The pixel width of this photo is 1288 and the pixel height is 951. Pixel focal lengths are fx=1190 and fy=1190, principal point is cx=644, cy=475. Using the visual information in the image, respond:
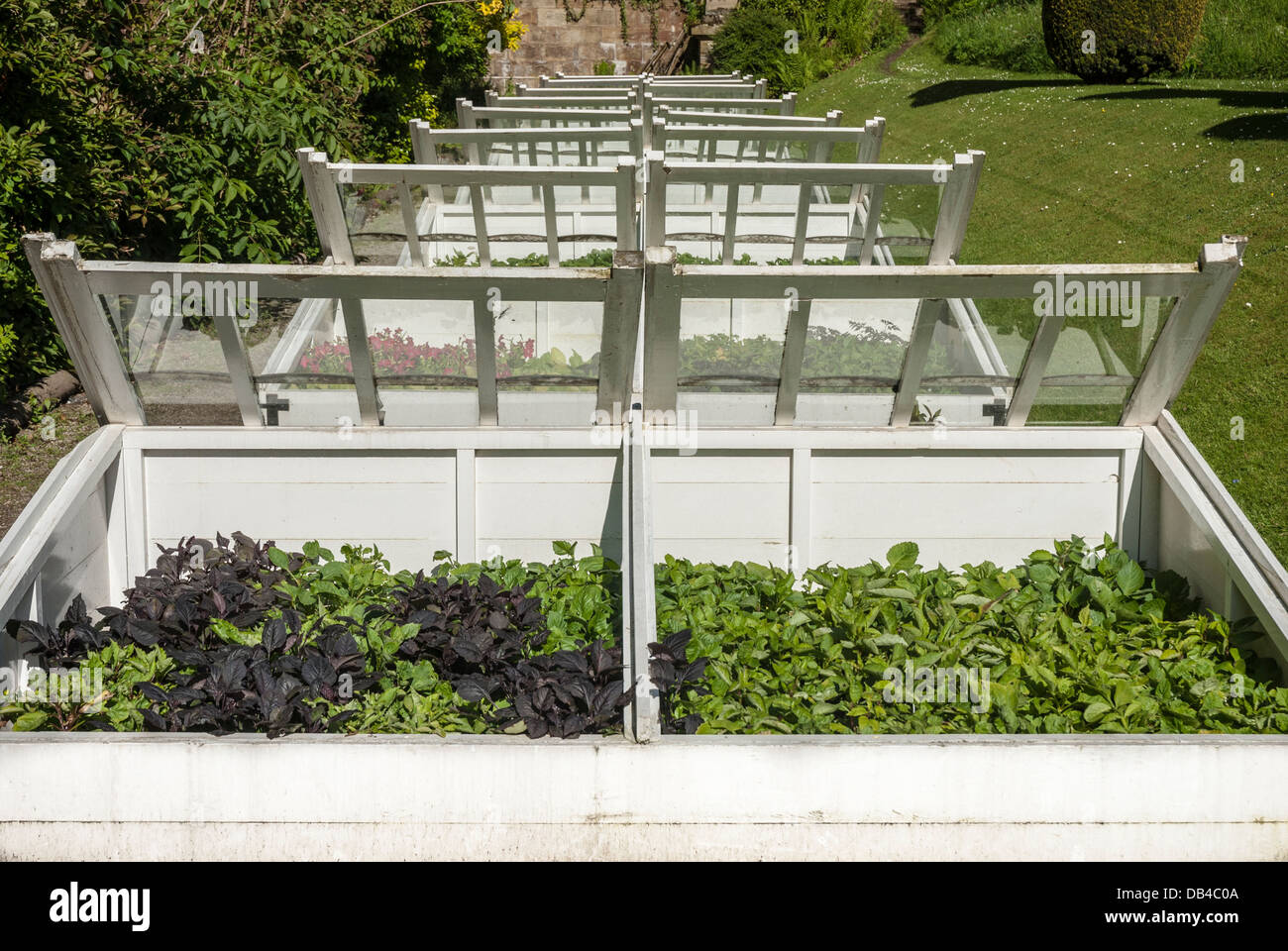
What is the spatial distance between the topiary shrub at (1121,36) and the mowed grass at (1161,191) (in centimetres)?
33

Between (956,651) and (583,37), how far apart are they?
57.1 feet

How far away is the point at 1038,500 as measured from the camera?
3775 millimetres

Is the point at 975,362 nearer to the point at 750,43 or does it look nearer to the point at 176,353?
the point at 176,353

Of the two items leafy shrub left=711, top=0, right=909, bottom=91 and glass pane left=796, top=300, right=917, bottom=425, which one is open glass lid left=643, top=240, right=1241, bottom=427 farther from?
leafy shrub left=711, top=0, right=909, bottom=91

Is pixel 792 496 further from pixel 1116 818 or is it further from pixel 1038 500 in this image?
pixel 1116 818

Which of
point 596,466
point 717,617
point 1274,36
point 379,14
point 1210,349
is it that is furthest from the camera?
point 1274,36

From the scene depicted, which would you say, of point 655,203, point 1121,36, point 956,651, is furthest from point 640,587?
point 1121,36

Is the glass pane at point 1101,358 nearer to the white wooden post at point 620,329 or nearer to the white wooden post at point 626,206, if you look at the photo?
the white wooden post at point 620,329

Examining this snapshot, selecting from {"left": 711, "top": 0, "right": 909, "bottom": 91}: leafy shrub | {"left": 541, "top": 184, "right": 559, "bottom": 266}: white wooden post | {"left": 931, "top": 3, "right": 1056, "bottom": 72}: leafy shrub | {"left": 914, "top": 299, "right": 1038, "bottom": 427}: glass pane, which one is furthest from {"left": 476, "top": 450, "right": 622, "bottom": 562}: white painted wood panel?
{"left": 711, "top": 0, "right": 909, "bottom": 91}: leafy shrub

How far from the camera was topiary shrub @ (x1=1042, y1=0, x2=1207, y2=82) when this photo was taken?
12.7 metres

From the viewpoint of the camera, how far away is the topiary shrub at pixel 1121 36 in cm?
1267
